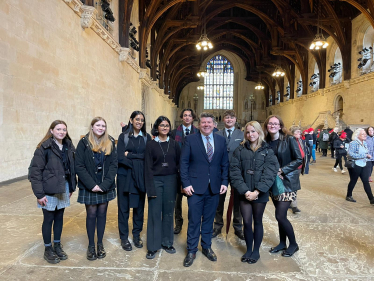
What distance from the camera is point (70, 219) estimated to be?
12.4ft

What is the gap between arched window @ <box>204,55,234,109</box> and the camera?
1480 inches

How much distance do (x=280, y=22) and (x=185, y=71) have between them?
1462 centimetres

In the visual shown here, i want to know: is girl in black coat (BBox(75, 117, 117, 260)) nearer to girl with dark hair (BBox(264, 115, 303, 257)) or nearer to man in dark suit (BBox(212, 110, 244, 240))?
man in dark suit (BBox(212, 110, 244, 240))

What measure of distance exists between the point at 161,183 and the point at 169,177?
0.11 metres

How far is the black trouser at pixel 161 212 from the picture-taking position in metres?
2.74

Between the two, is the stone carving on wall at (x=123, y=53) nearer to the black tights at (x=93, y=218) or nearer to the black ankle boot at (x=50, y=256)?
the black tights at (x=93, y=218)

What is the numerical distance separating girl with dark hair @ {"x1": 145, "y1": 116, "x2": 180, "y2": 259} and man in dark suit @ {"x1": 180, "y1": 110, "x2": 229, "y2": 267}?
0.21 m

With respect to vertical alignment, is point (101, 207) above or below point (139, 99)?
below

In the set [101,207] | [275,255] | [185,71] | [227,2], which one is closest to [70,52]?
[101,207]

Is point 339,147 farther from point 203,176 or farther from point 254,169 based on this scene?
point 203,176

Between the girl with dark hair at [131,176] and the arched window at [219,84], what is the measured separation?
117 feet

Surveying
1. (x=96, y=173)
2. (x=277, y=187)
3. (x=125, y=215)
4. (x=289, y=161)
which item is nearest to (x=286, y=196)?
(x=277, y=187)

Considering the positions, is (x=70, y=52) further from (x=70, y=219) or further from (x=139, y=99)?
(x=139, y=99)

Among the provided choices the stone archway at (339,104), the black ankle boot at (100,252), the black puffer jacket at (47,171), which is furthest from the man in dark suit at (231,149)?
the stone archway at (339,104)
